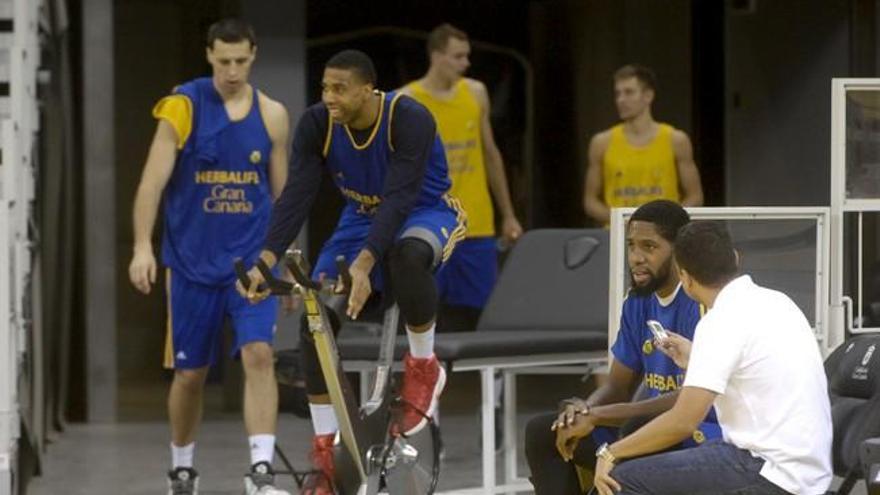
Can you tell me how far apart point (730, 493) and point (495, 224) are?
21.3ft

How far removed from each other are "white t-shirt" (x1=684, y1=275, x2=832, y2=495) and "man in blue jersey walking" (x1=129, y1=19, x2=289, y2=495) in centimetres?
303

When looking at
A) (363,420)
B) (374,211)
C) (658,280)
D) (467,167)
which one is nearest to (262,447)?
(363,420)

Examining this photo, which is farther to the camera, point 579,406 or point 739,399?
point 579,406

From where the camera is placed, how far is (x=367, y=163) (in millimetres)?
7676

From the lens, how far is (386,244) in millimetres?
7418

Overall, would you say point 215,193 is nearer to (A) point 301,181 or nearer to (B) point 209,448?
(A) point 301,181

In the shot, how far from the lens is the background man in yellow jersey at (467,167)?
10.7m

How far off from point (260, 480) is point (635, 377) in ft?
6.34

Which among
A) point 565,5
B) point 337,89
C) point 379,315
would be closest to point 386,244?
point 337,89

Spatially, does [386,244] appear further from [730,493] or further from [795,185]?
[795,185]

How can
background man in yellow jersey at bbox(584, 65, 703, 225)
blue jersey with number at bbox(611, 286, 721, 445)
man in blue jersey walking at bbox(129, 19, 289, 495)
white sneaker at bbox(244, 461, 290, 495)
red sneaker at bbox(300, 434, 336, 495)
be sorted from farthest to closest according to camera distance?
background man in yellow jersey at bbox(584, 65, 703, 225)
man in blue jersey walking at bbox(129, 19, 289, 495)
white sneaker at bbox(244, 461, 290, 495)
red sneaker at bbox(300, 434, 336, 495)
blue jersey with number at bbox(611, 286, 721, 445)

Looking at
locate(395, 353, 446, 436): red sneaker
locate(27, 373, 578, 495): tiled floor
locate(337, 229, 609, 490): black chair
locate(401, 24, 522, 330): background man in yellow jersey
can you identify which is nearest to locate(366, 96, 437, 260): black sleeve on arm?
locate(395, 353, 446, 436): red sneaker

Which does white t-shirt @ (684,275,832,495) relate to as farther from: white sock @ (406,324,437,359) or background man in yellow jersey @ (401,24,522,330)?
background man in yellow jersey @ (401,24,522,330)

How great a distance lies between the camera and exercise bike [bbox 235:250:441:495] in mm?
7277
